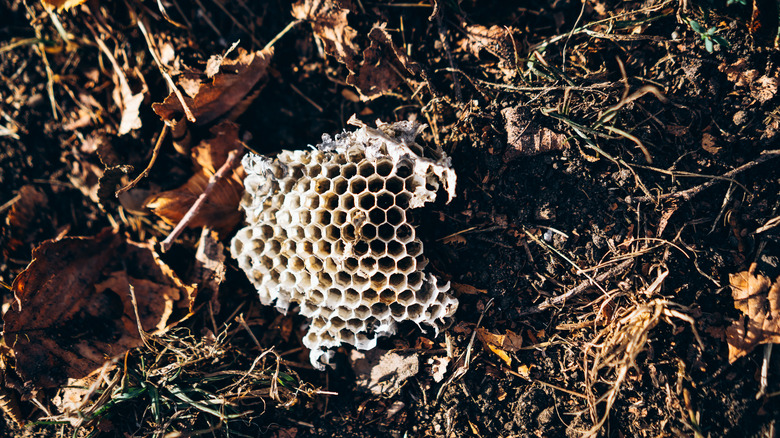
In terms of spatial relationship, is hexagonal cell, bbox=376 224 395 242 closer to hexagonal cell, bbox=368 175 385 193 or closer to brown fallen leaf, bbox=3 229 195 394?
hexagonal cell, bbox=368 175 385 193

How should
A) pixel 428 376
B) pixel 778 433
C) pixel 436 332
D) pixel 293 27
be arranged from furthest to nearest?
pixel 293 27, pixel 428 376, pixel 436 332, pixel 778 433

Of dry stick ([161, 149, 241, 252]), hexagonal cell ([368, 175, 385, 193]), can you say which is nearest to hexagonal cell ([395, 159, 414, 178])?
hexagonal cell ([368, 175, 385, 193])

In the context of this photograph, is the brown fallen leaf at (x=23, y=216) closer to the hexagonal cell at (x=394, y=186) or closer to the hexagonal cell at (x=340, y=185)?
the hexagonal cell at (x=340, y=185)

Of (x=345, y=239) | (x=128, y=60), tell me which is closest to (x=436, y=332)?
(x=345, y=239)

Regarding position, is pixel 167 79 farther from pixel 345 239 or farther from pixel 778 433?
pixel 778 433

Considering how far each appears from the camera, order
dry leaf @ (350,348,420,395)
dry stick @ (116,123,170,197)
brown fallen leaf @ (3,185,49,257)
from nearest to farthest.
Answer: dry leaf @ (350,348,420,395), dry stick @ (116,123,170,197), brown fallen leaf @ (3,185,49,257)

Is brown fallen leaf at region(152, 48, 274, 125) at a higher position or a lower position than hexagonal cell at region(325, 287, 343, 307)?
higher
